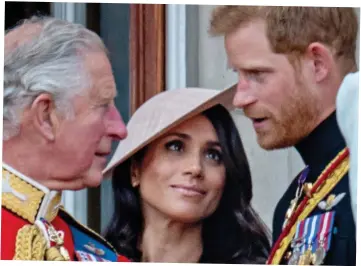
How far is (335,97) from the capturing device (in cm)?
366

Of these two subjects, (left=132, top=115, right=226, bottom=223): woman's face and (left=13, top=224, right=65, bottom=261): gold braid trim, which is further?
(left=132, top=115, right=226, bottom=223): woman's face

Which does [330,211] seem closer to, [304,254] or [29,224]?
[304,254]

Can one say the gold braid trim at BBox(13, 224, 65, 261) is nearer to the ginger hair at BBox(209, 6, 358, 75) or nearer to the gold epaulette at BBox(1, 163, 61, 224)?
the gold epaulette at BBox(1, 163, 61, 224)

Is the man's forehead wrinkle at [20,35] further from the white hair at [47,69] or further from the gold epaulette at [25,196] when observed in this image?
the gold epaulette at [25,196]

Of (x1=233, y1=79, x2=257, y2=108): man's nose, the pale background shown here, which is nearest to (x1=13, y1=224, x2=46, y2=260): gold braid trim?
the pale background

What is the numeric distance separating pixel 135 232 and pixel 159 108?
365 mm

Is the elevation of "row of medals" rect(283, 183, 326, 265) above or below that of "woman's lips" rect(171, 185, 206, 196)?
below

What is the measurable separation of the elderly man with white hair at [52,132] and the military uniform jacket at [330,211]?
538 mm

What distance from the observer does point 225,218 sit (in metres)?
3.75

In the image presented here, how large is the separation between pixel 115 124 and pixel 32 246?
0.42 metres

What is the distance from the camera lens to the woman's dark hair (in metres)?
3.73

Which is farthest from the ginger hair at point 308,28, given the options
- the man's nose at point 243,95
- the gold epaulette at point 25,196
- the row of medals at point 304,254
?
the gold epaulette at point 25,196

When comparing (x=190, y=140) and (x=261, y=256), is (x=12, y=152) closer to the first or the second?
(x=190, y=140)

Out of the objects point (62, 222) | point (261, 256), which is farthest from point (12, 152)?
point (261, 256)
